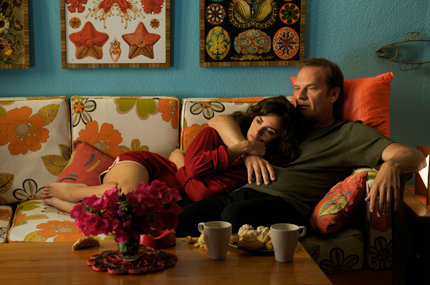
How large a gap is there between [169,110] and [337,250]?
1.16 metres

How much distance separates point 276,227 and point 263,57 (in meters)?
1.48

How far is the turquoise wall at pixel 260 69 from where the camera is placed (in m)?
2.30

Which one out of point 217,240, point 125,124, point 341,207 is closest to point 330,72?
point 341,207

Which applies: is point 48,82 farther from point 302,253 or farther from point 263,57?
point 302,253

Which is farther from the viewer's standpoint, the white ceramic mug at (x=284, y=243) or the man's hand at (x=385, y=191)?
the man's hand at (x=385, y=191)

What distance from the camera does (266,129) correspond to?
5.94 feet

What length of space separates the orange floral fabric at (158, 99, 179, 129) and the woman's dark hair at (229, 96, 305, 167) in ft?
1.68

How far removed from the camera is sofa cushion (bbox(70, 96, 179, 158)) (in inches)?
82.6

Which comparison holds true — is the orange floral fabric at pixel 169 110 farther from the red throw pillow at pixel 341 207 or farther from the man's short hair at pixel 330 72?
the red throw pillow at pixel 341 207

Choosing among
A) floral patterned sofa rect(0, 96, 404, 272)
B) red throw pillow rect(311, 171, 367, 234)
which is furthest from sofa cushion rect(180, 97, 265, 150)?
red throw pillow rect(311, 171, 367, 234)

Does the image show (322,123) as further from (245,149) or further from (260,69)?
(260,69)

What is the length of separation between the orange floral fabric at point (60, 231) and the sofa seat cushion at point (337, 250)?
91 centimetres

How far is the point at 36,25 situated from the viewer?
227 cm

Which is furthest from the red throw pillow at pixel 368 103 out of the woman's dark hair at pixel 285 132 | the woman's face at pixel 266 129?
the woman's face at pixel 266 129
